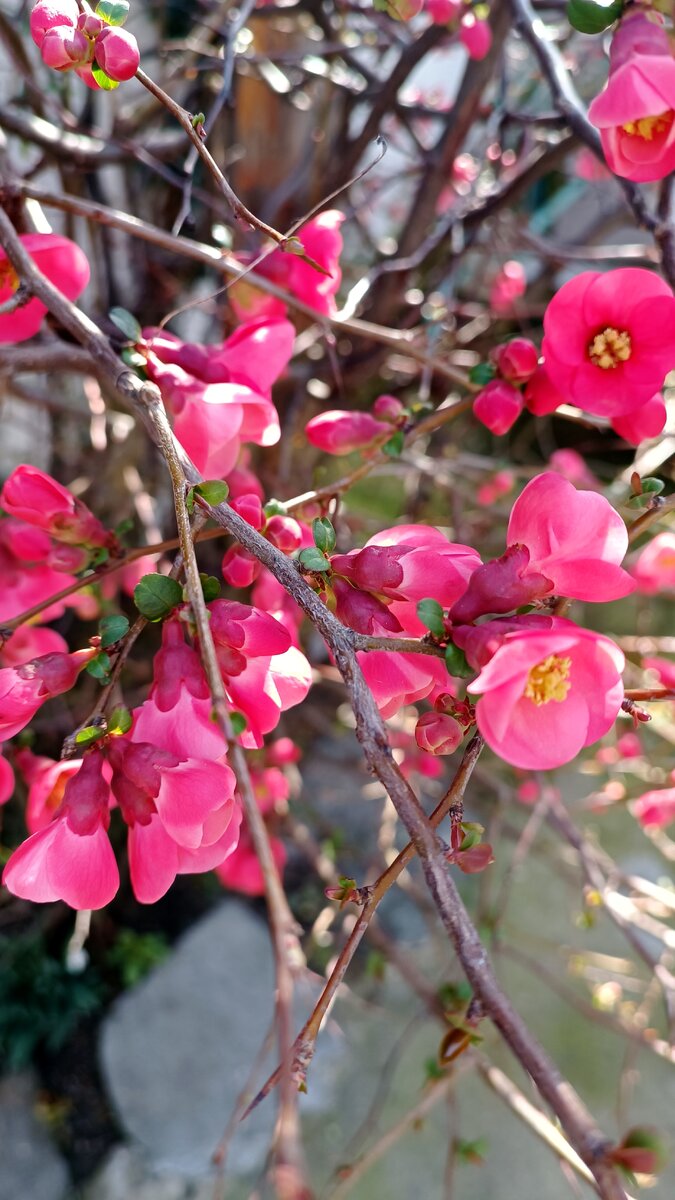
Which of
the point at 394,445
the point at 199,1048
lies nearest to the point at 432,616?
the point at 394,445

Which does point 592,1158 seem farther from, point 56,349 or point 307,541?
point 56,349

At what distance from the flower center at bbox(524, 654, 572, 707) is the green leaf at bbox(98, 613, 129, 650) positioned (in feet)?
0.74

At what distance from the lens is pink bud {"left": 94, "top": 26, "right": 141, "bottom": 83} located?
0.46 meters

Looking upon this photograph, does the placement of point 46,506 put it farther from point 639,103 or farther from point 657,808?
point 657,808

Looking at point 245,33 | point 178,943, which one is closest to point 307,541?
point 245,33

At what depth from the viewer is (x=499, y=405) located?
61 cm

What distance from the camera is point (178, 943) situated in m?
1.93

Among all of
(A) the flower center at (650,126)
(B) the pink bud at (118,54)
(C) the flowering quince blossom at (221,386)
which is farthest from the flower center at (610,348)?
(B) the pink bud at (118,54)

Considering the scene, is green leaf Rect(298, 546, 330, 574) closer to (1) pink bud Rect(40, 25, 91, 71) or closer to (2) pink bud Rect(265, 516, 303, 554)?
(2) pink bud Rect(265, 516, 303, 554)

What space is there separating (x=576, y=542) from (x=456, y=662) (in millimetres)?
91

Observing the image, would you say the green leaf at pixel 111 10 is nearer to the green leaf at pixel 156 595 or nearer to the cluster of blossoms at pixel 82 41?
the cluster of blossoms at pixel 82 41

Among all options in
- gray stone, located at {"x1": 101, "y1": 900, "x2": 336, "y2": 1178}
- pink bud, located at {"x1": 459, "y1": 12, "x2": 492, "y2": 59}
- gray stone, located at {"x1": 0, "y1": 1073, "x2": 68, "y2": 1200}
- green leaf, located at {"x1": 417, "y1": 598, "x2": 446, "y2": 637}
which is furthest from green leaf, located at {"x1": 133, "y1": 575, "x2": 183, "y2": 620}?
gray stone, located at {"x1": 0, "y1": 1073, "x2": 68, "y2": 1200}

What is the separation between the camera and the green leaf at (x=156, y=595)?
43cm

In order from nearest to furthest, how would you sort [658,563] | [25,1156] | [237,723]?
[237,723], [658,563], [25,1156]
